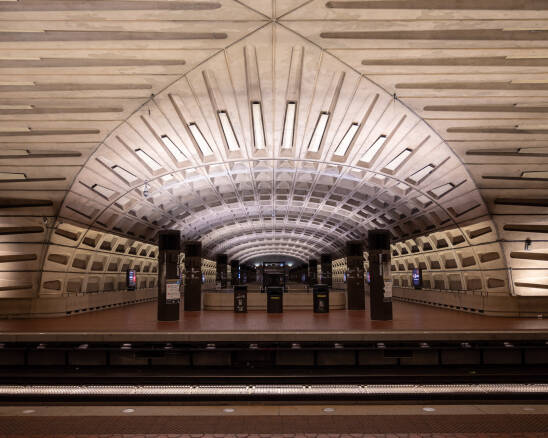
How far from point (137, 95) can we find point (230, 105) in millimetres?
3047

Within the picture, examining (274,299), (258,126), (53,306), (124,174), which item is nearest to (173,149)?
(124,174)

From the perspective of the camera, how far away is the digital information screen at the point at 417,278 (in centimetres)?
2648

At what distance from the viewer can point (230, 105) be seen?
14133mm

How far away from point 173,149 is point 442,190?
39.9 ft

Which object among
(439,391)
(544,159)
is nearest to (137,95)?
(439,391)

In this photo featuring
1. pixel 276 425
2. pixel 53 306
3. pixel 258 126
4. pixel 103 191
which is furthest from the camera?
pixel 103 191

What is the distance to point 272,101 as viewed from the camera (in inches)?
553

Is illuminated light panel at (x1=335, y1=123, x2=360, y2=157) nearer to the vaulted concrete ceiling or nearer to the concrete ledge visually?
the vaulted concrete ceiling

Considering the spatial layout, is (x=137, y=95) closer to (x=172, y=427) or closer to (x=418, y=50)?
(x=418, y=50)

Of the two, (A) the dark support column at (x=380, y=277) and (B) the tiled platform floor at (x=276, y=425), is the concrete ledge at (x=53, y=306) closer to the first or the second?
(B) the tiled platform floor at (x=276, y=425)

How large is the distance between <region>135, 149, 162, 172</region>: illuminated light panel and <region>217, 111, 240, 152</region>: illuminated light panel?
3.41 m

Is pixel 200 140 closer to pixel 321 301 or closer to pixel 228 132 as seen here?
pixel 228 132

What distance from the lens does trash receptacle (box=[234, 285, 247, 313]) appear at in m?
18.8

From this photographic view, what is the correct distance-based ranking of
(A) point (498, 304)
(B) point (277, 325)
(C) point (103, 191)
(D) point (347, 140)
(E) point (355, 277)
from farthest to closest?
(E) point (355, 277)
(C) point (103, 191)
(A) point (498, 304)
(D) point (347, 140)
(B) point (277, 325)
